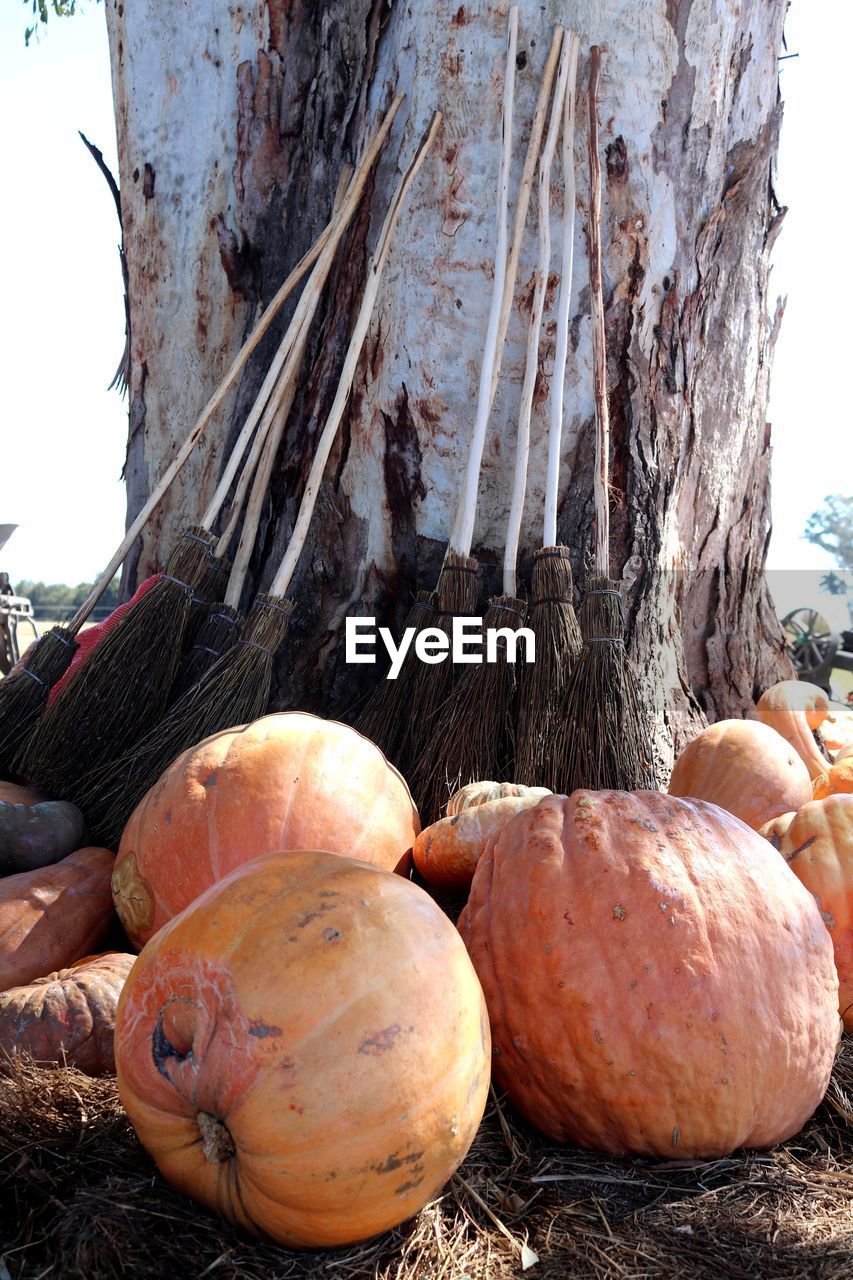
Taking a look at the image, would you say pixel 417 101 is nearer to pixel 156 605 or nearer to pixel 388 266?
pixel 388 266

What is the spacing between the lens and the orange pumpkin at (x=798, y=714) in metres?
3.83

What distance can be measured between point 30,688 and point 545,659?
1748 millimetres

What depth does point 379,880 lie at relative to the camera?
1737 mm

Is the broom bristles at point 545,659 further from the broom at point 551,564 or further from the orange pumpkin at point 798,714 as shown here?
the orange pumpkin at point 798,714

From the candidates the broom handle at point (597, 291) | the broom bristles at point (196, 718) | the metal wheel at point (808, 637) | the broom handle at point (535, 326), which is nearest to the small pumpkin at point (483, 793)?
the broom bristles at point (196, 718)

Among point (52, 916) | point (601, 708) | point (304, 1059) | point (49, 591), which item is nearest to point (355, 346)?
point (601, 708)

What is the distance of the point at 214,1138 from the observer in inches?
59.4

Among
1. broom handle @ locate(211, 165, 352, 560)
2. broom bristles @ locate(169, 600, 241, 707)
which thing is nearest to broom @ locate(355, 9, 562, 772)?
broom bristles @ locate(169, 600, 241, 707)

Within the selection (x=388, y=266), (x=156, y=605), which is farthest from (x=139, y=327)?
(x=156, y=605)

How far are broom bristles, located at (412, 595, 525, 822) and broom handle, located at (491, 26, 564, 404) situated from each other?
0.95m

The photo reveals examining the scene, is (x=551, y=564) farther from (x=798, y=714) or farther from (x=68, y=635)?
(x=68, y=635)

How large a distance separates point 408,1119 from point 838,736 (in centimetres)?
316

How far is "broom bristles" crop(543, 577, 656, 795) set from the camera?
304 centimetres

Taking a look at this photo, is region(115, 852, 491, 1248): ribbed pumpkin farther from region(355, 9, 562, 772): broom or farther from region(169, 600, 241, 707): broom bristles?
region(169, 600, 241, 707): broom bristles
